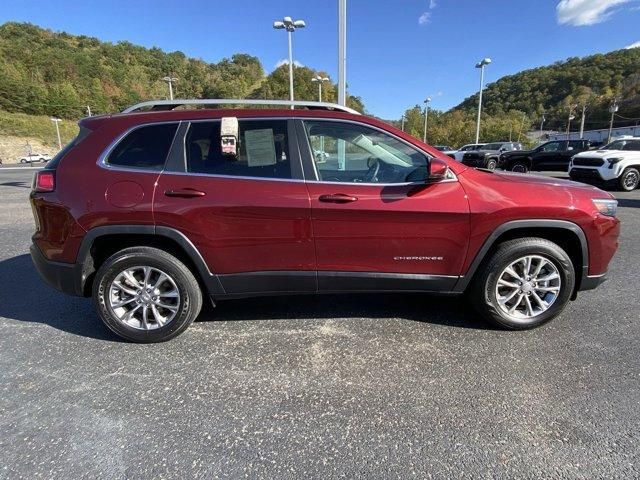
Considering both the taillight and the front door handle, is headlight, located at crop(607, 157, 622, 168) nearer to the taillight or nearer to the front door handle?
the front door handle

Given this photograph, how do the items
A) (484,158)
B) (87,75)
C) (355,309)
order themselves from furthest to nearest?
(87,75) < (484,158) < (355,309)

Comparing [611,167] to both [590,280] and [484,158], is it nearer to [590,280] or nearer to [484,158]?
[484,158]

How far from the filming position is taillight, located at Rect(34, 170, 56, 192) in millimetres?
2980

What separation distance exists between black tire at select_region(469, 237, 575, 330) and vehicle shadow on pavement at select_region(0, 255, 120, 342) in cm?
296

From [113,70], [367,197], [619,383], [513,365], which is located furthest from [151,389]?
[113,70]

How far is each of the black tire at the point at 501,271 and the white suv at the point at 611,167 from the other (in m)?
11.9

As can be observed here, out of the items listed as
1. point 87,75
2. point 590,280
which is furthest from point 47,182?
point 87,75

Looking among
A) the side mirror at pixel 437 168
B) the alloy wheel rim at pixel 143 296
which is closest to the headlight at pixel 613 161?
the side mirror at pixel 437 168

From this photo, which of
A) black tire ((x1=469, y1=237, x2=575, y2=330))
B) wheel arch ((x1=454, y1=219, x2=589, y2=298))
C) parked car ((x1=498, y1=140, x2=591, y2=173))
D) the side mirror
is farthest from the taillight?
parked car ((x1=498, y1=140, x2=591, y2=173))

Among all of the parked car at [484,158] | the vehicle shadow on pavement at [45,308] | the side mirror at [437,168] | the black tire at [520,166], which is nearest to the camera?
the side mirror at [437,168]

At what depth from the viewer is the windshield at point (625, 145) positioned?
13297 mm

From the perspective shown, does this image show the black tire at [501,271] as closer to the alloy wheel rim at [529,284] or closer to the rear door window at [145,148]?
the alloy wheel rim at [529,284]

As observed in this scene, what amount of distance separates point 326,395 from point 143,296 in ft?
5.33

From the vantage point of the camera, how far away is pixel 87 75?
304 ft
